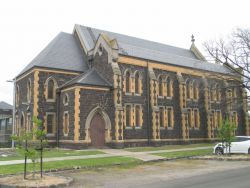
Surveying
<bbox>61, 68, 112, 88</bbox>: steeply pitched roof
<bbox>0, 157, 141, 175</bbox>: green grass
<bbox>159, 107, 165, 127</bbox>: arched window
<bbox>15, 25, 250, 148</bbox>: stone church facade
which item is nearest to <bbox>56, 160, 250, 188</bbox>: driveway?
<bbox>0, 157, 141, 175</bbox>: green grass

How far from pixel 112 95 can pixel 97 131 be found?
12.1ft

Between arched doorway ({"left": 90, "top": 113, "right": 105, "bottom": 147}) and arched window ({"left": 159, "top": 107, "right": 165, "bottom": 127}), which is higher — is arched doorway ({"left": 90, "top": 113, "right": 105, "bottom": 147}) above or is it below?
below

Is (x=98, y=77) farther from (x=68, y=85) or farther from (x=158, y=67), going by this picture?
(x=158, y=67)

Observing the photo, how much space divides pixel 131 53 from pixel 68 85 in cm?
782

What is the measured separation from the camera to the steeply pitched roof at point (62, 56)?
33.1 m

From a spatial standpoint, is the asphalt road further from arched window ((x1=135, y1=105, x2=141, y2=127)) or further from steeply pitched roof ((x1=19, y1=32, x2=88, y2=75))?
steeply pitched roof ((x1=19, y1=32, x2=88, y2=75))

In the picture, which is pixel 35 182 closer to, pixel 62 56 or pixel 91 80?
pixel 91 80

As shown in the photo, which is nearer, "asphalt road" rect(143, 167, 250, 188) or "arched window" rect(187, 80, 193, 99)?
"asphalt road" rect(143, 167, 250, 188)

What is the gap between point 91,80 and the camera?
30.8 m

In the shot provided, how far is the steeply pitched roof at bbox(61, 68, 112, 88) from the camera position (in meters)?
29.8

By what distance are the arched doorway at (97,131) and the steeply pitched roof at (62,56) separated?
21.4ft

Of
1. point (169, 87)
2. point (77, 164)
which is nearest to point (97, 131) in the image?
point (169, 87)

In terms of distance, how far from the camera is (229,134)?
76.9 ft

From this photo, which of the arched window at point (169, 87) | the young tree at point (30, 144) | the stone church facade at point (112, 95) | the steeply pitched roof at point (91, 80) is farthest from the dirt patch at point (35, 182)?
the arched window at point (169, 87)
